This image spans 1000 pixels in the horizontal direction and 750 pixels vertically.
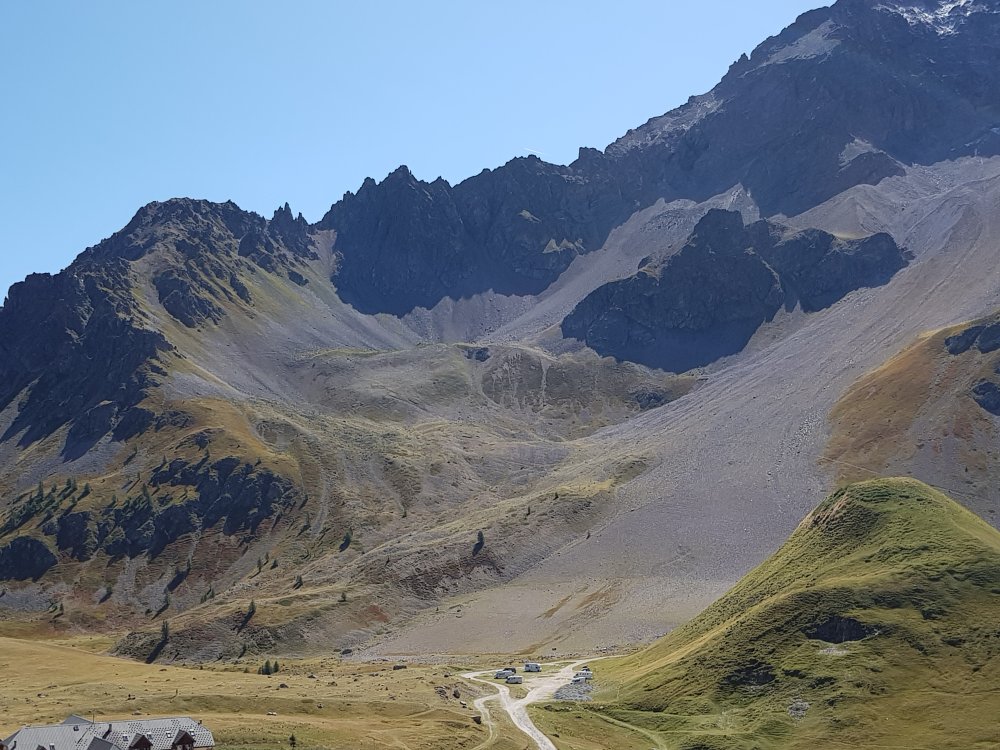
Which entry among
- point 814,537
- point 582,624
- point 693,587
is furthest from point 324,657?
point 814,537

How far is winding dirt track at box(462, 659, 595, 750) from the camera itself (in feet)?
304

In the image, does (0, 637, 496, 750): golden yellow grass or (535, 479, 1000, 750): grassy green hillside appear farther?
(0, 637, 496, 750): golden yellow grass

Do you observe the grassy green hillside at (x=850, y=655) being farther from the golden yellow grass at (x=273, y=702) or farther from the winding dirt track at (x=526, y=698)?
the golden yellow grass at (x=273, y=702)

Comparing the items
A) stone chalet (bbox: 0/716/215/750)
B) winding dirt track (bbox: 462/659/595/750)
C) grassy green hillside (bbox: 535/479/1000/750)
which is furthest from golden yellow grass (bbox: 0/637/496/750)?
grassy green hillside (bbox: 535/479/1000/750)

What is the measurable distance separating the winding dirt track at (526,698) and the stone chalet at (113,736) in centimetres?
2606

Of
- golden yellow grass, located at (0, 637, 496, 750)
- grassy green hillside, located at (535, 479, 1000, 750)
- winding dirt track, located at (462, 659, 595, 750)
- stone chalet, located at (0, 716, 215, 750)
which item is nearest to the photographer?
stone chalet, located at (0, 716, 215, 750)

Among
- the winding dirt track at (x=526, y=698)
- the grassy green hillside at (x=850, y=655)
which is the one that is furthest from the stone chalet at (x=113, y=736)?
the grassy green hillside at (x=850, y=655)

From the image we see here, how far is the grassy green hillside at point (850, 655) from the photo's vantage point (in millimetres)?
87500

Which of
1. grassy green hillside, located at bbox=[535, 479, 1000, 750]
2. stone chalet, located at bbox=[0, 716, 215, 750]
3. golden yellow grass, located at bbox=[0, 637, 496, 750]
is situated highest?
stone chalet, located at bbox=[0, 716, 215, 750]

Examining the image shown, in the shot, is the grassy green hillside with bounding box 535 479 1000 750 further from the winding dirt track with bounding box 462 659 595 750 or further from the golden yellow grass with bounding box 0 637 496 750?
the golden yellow grass with bounding box 0 637 496 750

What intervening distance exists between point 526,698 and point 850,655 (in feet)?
126

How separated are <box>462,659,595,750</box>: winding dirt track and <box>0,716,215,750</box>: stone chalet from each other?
26.1m

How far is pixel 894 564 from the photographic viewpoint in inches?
4171

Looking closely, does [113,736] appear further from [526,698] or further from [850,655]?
[850,655]
